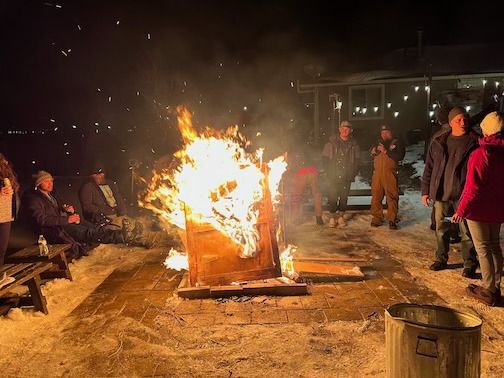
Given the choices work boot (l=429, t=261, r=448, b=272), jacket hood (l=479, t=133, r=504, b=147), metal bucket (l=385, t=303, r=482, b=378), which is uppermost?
jacket hood (l=479, t=133, r=504, b=147)

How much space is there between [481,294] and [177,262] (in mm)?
4533

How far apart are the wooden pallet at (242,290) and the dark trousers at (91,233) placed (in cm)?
333

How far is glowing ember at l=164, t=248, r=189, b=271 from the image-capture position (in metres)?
6.52

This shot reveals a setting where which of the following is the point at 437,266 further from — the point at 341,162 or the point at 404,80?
the point at 404,80

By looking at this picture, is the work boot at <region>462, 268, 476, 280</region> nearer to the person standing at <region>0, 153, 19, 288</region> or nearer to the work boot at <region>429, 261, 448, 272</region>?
the work boot at <region>429, 261, 448, 272</region>

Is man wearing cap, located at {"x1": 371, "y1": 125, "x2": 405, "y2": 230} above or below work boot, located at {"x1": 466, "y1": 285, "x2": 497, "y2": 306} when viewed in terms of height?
above

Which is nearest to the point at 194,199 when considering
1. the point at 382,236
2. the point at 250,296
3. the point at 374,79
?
the point at 250,296

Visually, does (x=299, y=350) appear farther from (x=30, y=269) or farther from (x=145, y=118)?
(x=145, y=118)

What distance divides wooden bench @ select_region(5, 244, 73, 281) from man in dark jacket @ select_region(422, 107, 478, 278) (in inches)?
230

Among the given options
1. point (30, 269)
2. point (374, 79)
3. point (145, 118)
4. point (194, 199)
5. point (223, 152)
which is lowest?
point (30, 269)

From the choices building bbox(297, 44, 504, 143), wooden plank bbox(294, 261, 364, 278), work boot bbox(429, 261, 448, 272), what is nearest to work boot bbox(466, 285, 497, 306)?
work boot bbox(429, 261, 448, 272)

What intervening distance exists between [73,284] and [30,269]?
113 centimetres

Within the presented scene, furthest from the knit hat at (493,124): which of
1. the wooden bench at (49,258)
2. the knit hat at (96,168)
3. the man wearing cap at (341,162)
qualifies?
the knit hat at (96,168)

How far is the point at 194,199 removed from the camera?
5.53 metres
